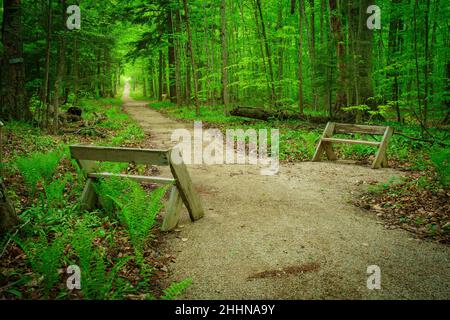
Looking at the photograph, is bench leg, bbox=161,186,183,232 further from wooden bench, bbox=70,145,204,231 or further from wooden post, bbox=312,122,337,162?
wooden post, bbox=312,122,337,162

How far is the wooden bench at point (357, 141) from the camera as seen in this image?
8.18 metres

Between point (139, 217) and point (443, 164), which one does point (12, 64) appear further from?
point (443, 164)

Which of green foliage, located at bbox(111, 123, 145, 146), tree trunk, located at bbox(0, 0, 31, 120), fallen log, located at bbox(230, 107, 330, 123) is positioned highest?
tree trunk, located at bbox(0, 0, 31, 120)

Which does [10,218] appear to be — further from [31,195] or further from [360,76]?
[360,76]

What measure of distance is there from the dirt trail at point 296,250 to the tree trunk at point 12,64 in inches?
356

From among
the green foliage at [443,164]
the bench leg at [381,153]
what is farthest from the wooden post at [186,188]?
the bench leg at [381,153]

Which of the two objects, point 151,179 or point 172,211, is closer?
point 172,211

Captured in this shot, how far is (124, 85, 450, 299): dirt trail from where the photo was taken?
327 centimetres

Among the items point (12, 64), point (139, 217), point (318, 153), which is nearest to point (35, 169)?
point (139, 217)

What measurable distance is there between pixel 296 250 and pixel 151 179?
242 cm

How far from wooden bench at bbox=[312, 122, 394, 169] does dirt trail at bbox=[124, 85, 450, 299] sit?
203 cm

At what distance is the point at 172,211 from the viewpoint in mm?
4773

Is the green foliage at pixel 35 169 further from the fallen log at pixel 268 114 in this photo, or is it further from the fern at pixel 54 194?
the fallen log at pixel 268 114

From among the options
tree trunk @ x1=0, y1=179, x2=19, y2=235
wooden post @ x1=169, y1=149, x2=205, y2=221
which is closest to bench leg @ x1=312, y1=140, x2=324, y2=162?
wooden post @ x1=169, y1=149, x2=205, y2=221
